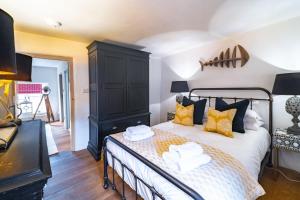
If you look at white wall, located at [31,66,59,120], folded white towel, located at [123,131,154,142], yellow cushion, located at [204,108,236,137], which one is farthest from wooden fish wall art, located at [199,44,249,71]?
white wall, located at [31,66,59,120]

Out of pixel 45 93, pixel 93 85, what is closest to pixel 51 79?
pixel 45 93

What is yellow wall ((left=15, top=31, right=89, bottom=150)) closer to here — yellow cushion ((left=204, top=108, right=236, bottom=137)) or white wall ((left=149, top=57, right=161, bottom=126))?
white wall ((left=149, top=57, right=161, bottom=126))

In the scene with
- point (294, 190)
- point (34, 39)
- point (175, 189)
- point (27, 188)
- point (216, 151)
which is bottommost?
point (294, 190)

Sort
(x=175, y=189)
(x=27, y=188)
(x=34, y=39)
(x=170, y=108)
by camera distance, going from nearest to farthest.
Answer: (x=27, y=188)
(x=175, y=189)
(x=34, y=39)
(x=170, y=108)

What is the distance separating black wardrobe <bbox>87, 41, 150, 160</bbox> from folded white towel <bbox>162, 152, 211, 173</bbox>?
1.88 m

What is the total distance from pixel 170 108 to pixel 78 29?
2.92 meters

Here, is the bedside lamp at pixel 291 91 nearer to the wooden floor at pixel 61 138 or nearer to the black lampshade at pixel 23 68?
the black lampshade at pixel 23 68

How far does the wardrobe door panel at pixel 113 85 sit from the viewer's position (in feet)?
9.69

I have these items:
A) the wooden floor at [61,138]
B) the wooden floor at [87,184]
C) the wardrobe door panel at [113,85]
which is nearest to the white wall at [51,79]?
the wooden floor at [61,138]

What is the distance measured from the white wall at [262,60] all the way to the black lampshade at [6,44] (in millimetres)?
3192

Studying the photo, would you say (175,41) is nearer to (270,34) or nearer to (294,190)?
(270,34)

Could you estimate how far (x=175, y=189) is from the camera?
1148 mm

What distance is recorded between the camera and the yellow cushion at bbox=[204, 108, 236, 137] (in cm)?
217

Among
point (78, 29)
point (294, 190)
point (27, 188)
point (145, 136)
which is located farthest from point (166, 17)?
point (294, 190)
